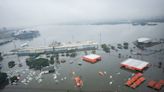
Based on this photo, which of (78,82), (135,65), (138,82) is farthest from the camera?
(135,65)

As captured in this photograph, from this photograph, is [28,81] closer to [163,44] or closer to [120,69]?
[120,69]

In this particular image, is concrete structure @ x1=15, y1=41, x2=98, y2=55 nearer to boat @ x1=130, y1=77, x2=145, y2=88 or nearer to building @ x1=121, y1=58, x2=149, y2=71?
building @ x1=121, y1=58, x2=149, y2=71

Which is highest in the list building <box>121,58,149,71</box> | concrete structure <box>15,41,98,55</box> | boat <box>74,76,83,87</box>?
concrete structure <box>15,41,98,55</box>


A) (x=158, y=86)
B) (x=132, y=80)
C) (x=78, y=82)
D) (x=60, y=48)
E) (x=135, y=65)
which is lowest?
(x=78, y=82)

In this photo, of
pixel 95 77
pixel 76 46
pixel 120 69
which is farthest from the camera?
pixel 76 46

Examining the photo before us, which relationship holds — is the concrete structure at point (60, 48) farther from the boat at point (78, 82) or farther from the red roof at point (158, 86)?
the red roof at point (158, 86)

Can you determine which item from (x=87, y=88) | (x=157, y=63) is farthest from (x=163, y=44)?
(x=87, y=88)

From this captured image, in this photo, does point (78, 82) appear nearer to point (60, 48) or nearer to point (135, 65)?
point (135, 65)

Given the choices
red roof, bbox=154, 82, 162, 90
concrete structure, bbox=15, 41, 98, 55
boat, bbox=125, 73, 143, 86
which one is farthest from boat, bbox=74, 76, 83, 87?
concrete structure, bbox=15, 41, 98, 55

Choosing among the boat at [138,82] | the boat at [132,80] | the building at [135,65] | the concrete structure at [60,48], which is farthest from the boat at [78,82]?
the concrete structure at [60,48]

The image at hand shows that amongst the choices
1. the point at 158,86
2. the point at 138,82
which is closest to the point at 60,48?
the point at 138,82

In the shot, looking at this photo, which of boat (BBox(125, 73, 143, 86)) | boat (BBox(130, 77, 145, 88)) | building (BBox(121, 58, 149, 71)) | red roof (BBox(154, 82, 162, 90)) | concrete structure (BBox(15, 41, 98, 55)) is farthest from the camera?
concrete structure (BBox(15, 41, 98, 55))
